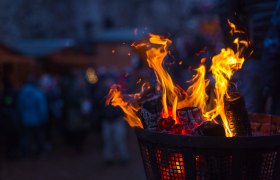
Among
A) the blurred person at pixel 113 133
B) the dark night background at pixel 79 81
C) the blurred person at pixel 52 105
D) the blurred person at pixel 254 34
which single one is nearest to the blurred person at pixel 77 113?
the dark night background at pixel 79 81

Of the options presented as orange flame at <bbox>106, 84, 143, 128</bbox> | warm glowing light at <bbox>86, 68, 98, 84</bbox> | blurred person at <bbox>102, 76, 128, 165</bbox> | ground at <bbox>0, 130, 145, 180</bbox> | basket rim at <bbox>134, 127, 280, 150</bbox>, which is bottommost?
ground at <bbox>0, 130, 145, 180</bbox>

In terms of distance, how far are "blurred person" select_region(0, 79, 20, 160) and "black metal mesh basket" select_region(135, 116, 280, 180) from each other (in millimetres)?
7747

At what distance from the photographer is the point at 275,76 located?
393 centimetres

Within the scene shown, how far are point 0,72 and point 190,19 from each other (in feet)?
77.9

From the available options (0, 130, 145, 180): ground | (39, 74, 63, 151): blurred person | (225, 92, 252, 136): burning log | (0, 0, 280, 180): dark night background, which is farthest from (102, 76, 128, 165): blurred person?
(225, 92, 252, 136): burning log

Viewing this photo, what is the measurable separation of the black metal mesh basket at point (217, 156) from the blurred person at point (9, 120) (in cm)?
775

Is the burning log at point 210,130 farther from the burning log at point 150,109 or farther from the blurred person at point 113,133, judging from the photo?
the blurred person at point 113,133

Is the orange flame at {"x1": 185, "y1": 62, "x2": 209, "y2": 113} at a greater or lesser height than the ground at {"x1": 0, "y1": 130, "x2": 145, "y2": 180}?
greater

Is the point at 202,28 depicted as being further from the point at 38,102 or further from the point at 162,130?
the point at 162,130

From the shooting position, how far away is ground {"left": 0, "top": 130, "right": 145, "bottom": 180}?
340 inches

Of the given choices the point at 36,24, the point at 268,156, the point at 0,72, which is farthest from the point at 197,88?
the point at 36,24

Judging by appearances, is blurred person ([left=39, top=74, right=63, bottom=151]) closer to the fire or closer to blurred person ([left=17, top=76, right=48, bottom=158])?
blurred person ([left=17, top=76, right=48, bottom=158])

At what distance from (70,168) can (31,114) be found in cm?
194

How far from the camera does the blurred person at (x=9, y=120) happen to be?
10.1 meters
